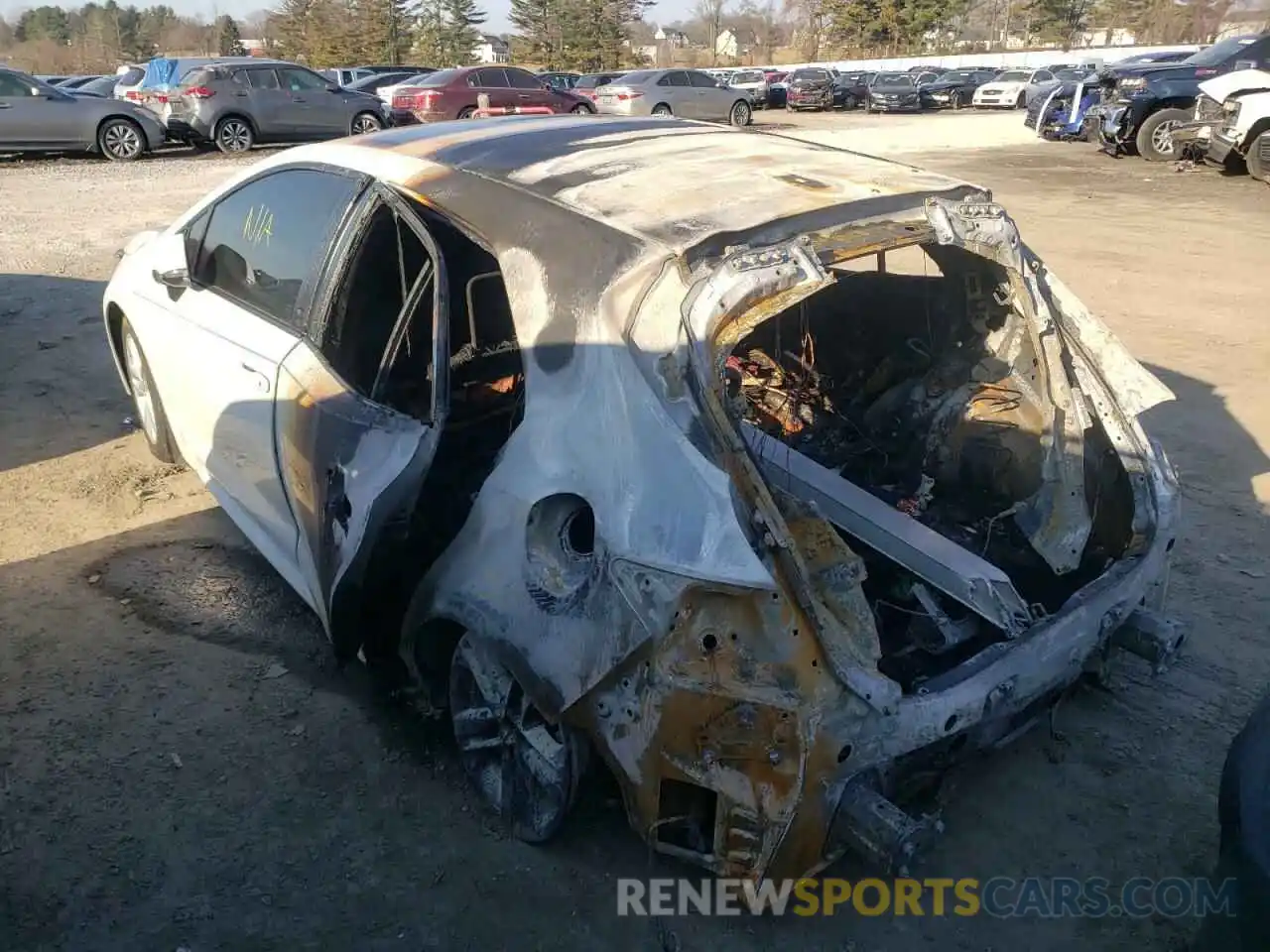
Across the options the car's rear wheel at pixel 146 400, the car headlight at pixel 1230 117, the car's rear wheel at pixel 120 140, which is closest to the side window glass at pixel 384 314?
the car's rear wheel at pixel 146 400

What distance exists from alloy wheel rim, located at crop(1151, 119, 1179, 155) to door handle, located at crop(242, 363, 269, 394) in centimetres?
1731

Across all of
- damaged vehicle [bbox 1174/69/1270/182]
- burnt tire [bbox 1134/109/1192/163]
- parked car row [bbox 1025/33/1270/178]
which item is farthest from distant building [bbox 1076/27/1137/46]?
damaged vehicle [bbox 1174/69/1270/182]

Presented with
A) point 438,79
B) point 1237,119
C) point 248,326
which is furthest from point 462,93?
point 248,326

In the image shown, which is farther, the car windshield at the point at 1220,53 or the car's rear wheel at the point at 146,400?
the car windshield at the point at 1220,53

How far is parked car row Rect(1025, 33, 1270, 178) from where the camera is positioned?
13781mm

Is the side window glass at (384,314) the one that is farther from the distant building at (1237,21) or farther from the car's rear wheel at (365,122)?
the distant building at (1237,21)

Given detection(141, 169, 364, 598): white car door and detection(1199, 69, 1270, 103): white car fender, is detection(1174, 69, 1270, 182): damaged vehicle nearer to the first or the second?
detection(1199, 69, 1270, 103): white car fender

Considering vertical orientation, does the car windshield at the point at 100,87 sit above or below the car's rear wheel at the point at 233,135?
above

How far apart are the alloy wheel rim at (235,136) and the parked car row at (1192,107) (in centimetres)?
1530

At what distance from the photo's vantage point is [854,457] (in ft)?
12.1

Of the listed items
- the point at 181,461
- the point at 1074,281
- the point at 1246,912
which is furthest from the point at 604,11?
the point at 1246,912

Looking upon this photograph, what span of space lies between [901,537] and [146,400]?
12.0 ft

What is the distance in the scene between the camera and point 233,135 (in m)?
17.9

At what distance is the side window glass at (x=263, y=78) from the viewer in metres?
17.7
